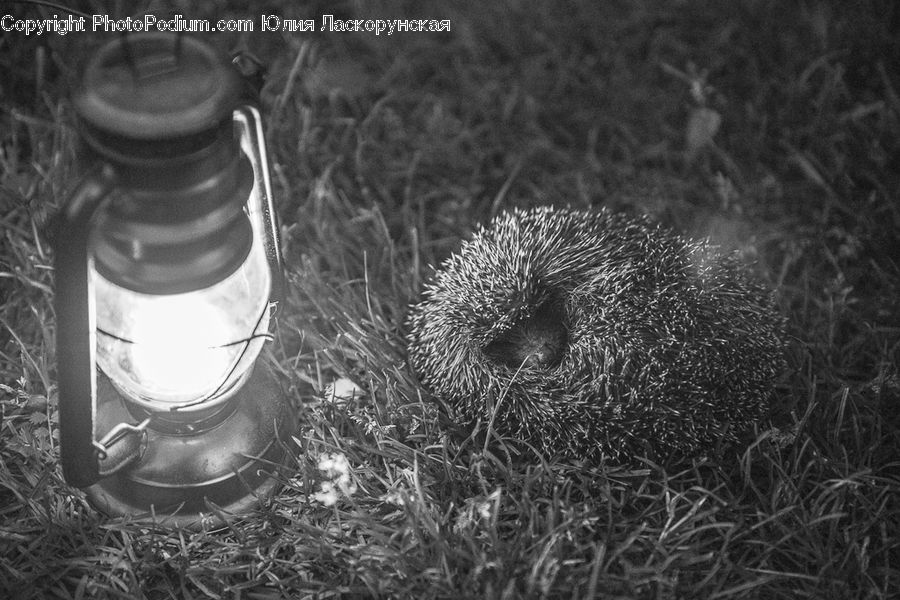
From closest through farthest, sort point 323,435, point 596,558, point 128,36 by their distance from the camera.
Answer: point 128,36 → point 596,558 → point 323,435

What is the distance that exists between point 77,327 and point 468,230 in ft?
7.02

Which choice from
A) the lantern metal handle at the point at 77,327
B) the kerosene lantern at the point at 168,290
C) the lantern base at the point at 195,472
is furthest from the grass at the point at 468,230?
the lantern metal handle at the point at 77,327

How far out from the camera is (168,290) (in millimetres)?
2195

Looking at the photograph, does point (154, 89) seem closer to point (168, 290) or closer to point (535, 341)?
point (168, 290)

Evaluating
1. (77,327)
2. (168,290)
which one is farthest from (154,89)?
(77,327)

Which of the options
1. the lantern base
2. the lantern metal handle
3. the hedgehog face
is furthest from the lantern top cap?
the hedgehog face

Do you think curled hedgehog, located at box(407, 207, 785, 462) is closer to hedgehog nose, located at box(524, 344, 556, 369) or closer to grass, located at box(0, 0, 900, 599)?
hedgehog nose, located at box(524, 344, 556, 369)

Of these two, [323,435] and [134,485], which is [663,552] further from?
[134,485]

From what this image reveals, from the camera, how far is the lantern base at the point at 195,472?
284 centimetres

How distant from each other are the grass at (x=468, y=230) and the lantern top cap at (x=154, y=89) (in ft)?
4.59

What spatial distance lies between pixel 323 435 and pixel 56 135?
6.39 ft

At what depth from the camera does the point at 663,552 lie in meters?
2.76

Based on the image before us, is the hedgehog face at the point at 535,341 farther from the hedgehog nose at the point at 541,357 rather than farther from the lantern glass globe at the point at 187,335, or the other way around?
the lantern glass globe at the point at 187,335

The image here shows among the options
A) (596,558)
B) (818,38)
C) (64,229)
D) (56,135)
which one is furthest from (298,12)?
(596,558)
